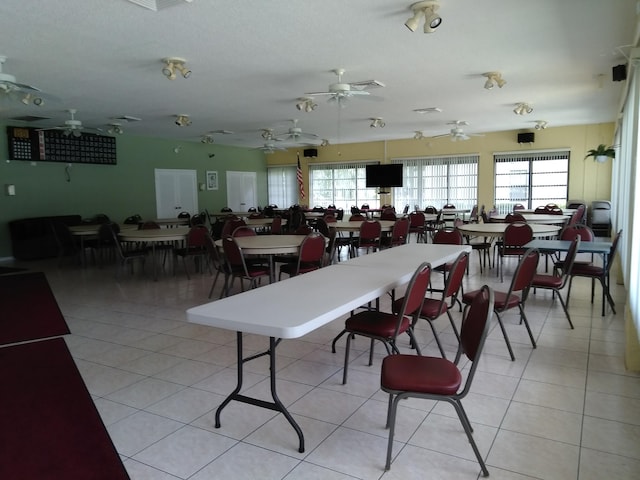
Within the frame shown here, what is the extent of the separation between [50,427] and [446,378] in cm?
215

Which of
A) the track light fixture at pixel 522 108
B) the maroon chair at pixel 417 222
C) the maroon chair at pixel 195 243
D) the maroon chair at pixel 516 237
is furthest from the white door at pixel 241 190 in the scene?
the maroon chair at pixel 516 237

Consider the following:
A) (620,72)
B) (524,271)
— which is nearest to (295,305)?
(524,271)

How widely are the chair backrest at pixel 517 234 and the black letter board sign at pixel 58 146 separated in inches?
366

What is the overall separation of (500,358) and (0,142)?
10.1 m

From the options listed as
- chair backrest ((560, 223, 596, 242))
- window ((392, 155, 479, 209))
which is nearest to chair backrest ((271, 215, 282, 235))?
chair backrest ((560, 223, 596, 242))

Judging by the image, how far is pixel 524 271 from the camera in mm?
3215

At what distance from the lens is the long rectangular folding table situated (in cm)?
187

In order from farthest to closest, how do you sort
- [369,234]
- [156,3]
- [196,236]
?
[369,234], [196,236], [156,3]

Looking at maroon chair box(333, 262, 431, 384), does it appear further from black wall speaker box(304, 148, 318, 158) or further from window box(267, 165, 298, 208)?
window box(267, 165, 298, 208)

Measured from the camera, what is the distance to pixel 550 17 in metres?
4.01

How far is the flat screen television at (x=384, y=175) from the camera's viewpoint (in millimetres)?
13039

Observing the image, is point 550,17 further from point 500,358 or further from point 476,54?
point 500,358

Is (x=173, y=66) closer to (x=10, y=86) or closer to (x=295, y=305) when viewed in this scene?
(x=10, y=86)

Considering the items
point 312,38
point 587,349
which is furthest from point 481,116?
point 587,349
